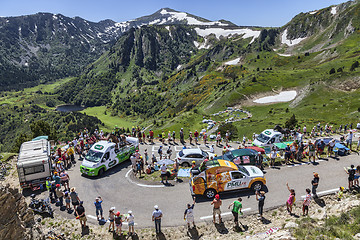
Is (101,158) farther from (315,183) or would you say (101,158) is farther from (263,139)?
(263,139)

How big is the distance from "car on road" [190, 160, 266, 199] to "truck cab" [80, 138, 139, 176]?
9869 millimetres

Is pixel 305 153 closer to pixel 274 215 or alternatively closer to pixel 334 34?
pixel 274 215

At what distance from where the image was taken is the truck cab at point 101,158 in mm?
21328

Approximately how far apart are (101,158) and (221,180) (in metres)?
12.0

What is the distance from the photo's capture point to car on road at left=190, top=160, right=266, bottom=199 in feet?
54.0

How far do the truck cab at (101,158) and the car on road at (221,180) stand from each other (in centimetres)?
987

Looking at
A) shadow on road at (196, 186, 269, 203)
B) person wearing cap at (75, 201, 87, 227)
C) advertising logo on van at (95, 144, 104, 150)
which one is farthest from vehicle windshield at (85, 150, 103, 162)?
shadow on road at (196, 186, 269, 203)

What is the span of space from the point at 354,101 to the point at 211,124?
98.6 ft

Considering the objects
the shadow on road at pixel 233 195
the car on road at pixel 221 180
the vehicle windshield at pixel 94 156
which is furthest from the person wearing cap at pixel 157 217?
the vehicle windshield at pixel 94 156

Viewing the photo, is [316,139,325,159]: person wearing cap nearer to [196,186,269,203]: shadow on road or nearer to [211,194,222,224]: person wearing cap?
[196,186,269,203]: shadow on road

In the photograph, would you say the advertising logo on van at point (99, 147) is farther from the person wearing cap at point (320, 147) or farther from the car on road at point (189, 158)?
the person wearing cap at point (320, 147)

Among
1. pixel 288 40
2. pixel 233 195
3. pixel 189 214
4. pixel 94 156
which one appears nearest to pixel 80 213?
pixel 189 214

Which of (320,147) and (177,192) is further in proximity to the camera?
(320,147)

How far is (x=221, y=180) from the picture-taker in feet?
54.2
